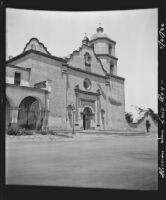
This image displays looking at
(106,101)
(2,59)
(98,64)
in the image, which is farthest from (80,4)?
(98,64)

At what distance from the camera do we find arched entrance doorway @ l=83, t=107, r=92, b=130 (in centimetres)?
1992

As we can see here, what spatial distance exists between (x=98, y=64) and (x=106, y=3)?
18.7 meters

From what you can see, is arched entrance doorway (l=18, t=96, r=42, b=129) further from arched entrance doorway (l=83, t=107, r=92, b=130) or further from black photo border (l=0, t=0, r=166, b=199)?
black photo border (l=0, t=0, r=166, b=199)

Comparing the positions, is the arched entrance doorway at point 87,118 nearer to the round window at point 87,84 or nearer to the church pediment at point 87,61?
the round window at point 87,84

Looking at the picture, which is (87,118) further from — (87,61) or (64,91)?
(87,61)

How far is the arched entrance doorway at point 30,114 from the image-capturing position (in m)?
12.5

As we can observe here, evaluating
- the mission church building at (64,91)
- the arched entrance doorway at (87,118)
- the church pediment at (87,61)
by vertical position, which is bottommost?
the arched entrance doorway at (87,118)

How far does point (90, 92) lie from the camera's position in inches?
846

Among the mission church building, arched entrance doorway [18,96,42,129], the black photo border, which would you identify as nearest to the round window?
the mission church building

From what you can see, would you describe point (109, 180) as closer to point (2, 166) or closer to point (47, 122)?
point (2, 166)

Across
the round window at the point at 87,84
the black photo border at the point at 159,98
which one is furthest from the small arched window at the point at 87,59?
the black photo border at the point at 159,98

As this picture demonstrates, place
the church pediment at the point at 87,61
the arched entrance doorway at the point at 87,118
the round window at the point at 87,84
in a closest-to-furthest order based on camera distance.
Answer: the arched entrance doorway at the point at 87,118
the church pediment at the point at 87,61
the round window at the point at 87,84

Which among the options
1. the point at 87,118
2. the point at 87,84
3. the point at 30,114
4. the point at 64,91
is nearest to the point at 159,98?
the point at 30,114

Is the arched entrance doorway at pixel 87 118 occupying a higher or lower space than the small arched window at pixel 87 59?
lower
